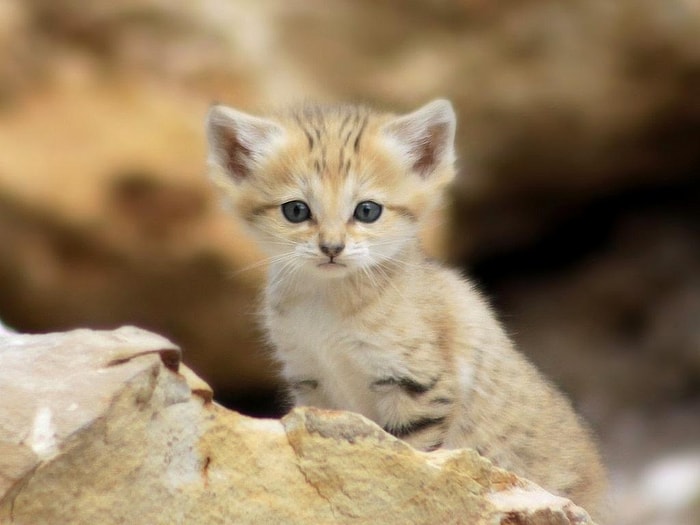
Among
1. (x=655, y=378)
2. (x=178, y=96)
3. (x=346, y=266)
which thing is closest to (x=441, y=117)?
(x=346, y=266)

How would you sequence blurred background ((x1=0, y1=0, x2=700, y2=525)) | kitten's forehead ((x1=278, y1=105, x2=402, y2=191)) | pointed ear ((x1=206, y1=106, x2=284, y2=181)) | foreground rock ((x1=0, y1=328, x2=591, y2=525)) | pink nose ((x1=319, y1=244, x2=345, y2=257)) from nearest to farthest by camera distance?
foreground rock ((x1=0, y1=328, x2=591, y2=525))
pink nose ((x1=319, y1=244, x2=345, y2=257))
kitten's forehead ((x1=278, y1=105, x2=402, y2=191))
pointed ear ((x1=206, y1=106, x2=284, y2=181))
blurred background ((x1=0, y1=0, x2=700, y2=525))

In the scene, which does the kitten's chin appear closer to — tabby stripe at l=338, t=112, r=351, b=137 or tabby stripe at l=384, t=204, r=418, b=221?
tabby stripe at l=384, t=204, r=418, b=221

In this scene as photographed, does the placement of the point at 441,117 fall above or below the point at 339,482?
above

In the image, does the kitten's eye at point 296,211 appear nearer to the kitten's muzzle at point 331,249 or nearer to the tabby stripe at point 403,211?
the kitten's muzzle at point 331,249

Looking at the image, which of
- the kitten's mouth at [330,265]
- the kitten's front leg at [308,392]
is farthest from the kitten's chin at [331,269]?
the kitten's front leg at [308,392]

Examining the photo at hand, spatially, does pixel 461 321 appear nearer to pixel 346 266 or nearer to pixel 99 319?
pixel 346 266

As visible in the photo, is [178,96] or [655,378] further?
[655,378]

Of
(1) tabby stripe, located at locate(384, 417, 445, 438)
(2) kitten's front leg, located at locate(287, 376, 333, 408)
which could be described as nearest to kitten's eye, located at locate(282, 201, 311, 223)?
(2) kitten's front leg, located at locate(287, 376, 333, 408)
